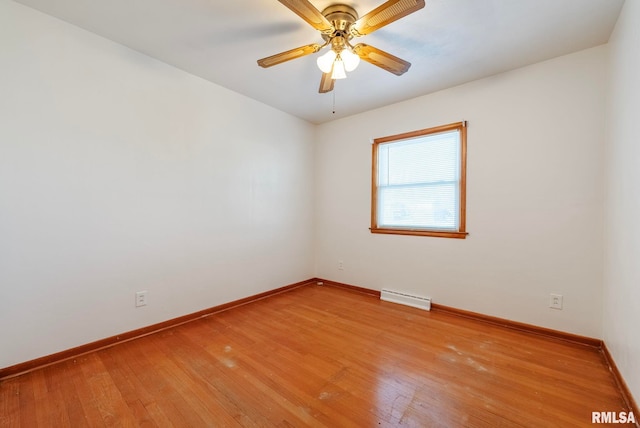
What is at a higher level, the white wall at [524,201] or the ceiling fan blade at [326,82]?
the ceiling fan blade at [326,82]

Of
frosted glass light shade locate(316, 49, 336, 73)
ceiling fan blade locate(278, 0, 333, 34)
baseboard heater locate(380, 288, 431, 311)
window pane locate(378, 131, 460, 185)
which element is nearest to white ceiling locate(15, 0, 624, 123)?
ceiling fan blade locate(278, 0, 333, 34)

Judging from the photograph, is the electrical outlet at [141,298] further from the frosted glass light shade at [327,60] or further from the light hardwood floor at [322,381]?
the frosted glass light shade at [327,60]

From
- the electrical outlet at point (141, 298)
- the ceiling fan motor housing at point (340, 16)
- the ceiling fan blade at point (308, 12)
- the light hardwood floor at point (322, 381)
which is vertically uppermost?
the ceiling fan motor housing at point (340, 16)

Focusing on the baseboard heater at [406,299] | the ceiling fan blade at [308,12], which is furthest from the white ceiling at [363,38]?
the baseboard heater at [406,299]

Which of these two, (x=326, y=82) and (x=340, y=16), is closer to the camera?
(x=340, y=16)

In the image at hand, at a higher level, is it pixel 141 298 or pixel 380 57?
pixel 380 57

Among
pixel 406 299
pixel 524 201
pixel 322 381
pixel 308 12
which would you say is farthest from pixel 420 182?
pixel 322 381

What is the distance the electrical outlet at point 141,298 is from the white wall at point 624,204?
3395 mm

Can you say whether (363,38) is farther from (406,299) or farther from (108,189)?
(406,299)

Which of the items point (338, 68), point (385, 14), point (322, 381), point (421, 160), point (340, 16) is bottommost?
point (322, 381)

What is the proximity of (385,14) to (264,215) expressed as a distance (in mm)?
2497

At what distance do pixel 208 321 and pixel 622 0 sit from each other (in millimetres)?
4017

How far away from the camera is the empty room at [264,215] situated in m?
1.59

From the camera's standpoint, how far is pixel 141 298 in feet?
7.70
